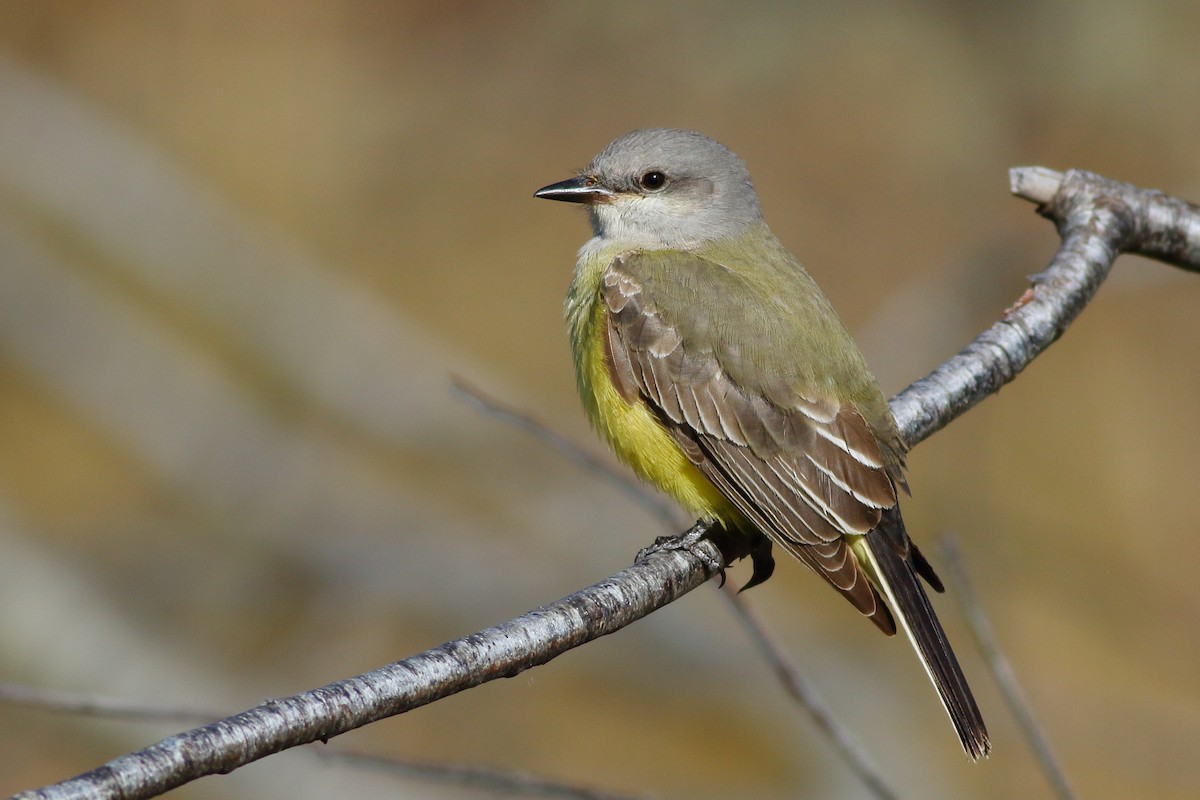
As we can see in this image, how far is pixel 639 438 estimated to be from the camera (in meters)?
4.51

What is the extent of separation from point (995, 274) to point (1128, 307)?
6.56m

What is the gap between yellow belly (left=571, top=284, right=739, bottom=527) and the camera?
4.43m

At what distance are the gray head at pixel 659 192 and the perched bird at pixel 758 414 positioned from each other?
112mm

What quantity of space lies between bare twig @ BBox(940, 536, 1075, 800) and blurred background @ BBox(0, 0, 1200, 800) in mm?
2249

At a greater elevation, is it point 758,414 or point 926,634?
point 758,414

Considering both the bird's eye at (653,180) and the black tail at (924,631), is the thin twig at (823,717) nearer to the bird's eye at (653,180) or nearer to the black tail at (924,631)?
the black tail at (924,631)

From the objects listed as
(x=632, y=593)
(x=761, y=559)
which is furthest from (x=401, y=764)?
(x=761, y=559)

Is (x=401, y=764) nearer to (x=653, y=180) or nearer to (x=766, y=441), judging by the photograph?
(x=766, y=441)

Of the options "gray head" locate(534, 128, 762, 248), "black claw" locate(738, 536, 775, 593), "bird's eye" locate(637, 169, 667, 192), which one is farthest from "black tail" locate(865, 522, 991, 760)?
"bird's eye" locate(637, 169, 667, 192)

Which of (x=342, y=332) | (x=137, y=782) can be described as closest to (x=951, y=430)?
(x=342, y=332)

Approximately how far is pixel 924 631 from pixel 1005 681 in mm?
452

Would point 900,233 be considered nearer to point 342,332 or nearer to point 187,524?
point 342,332

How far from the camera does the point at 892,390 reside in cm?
802

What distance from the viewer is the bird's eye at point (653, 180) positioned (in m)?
5.28
